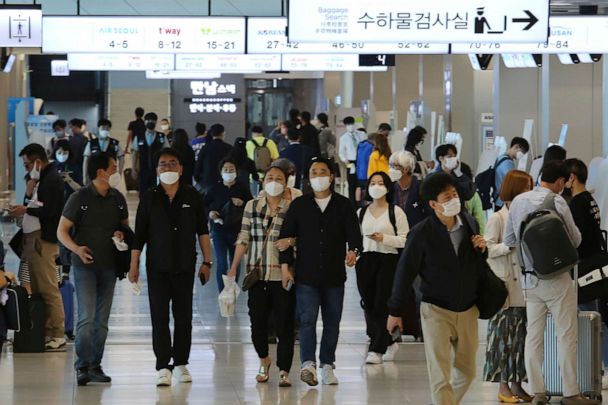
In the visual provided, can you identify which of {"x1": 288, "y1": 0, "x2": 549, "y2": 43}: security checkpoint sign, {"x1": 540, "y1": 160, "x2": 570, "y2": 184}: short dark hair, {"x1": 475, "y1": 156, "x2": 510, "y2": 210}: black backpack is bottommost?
{"x1": 475, "y1": 156, "x2": 510, "y2": 210}: black backpack

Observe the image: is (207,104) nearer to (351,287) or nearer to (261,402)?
(351,287)

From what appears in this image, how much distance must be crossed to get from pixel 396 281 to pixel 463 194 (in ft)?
13.4

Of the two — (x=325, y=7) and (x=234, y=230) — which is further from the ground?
(x=325, y=7)

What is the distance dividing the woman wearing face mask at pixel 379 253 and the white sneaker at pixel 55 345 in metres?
2.51

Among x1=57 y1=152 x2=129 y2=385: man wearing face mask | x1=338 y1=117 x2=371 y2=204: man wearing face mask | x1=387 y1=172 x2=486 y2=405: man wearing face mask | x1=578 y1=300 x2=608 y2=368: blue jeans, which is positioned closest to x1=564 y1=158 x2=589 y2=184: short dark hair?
x1=578 y1=300 x2=608 y2=368: blue jeans

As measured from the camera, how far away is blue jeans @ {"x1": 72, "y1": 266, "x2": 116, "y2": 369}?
9.01 m

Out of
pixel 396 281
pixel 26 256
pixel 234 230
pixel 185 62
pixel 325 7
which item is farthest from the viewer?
pixel 185 62

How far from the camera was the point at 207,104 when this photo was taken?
133 ft

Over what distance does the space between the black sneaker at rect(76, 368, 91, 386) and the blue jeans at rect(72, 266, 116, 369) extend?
0.03 metres

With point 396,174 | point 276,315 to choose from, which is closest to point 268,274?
point 276,315

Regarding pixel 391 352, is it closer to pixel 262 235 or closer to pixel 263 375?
pixel 263 375

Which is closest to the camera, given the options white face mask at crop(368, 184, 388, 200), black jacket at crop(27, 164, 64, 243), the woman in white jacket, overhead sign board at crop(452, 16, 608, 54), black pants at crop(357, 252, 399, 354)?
the woman in white jacket

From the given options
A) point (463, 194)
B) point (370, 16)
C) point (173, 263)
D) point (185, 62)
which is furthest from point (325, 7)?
point (185, 62)

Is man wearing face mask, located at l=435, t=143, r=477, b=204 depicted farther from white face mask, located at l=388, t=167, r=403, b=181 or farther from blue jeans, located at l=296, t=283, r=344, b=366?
blue jeans, located at l=296, t=283, r=344, b=366
